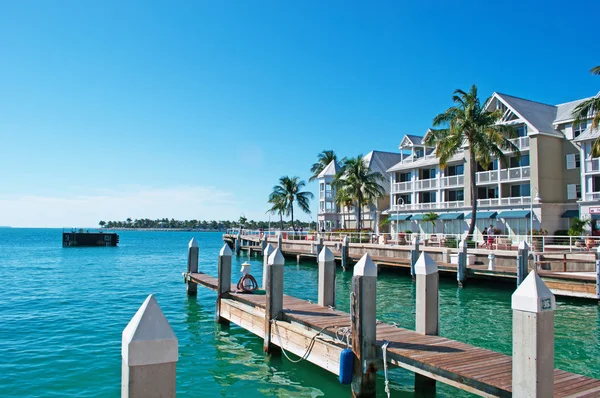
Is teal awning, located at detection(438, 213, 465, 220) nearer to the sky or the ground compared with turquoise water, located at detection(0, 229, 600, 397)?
nearer to the sky

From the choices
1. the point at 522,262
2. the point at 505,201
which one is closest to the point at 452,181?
the point at 505,201

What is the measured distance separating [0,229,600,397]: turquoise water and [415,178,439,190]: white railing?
2203cm

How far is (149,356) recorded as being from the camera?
12.3 ft

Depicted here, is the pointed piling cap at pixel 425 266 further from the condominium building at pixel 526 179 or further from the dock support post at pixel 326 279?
the condominium building at pixel 526 179

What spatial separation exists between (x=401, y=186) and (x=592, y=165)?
782 inches

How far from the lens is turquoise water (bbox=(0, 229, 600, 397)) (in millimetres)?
10234

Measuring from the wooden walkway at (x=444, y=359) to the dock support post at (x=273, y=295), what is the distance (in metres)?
0.31

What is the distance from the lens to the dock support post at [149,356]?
147 inches

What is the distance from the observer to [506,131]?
36.6m

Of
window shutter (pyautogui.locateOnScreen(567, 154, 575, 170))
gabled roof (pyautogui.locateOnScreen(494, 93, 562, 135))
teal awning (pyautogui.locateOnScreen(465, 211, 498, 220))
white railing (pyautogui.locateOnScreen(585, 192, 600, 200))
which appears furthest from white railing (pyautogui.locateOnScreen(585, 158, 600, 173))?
teal awning (pyautogui.locateOnScreen(465, 211, 498, 220))

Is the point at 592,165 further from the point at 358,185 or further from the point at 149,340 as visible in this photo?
the point at 149,340

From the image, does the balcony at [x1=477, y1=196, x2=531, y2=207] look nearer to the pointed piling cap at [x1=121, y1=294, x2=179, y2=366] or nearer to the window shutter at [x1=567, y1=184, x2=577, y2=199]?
the window shutter at [x1=567, y1=184, x2=577, y2=199]

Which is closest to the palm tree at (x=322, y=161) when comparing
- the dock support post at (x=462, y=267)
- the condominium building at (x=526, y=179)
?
the condominium building at (x=526, y=179)

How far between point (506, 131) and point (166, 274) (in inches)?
1119
